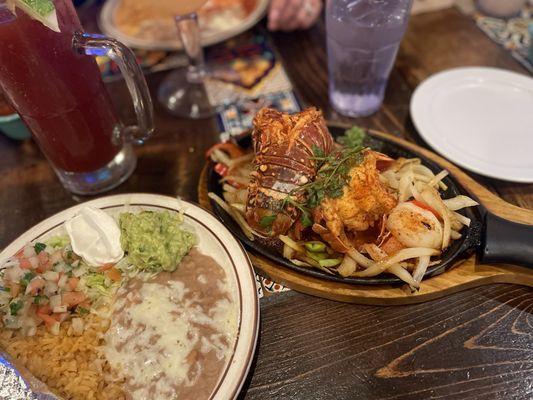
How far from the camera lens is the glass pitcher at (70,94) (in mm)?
1604

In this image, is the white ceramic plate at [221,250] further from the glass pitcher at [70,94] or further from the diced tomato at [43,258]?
the glass pitcher at [70,94]

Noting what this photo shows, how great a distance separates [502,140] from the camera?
2.13 metres

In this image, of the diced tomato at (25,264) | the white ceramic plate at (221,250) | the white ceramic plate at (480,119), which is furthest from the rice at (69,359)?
the white ceramic plate at (480,119)

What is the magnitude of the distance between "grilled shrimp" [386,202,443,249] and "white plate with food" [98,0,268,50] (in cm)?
185

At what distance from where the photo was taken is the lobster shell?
5.56 feet

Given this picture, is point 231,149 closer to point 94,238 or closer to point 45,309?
point 94,238

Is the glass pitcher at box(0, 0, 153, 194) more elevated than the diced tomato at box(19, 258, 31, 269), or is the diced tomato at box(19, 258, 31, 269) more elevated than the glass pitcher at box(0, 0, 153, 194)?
the glass pitcher at box(0, 0, 153, 194)

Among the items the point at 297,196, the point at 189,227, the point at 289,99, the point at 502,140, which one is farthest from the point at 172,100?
the point at 502,140

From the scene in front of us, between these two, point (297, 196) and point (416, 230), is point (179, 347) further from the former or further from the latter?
point (416, 230)

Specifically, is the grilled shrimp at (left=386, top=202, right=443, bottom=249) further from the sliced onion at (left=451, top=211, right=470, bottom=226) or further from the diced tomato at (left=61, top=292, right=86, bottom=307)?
the diced tomato at (left=61, top=292, right=86, bottom=307)

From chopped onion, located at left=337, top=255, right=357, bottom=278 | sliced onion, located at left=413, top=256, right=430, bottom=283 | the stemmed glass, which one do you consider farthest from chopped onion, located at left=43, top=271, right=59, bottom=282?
sliced onion, located at left=413, top=256, right=430, bottom=283

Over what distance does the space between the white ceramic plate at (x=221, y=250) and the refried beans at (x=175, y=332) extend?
0.04 meters

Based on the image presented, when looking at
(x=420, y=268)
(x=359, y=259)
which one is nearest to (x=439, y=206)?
(x=420, y=268)

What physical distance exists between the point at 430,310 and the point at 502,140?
108 cm
